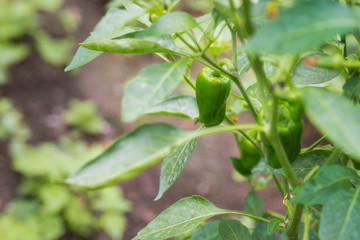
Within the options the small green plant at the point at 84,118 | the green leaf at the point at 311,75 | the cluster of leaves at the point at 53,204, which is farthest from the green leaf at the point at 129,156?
the small green plant at the point at 84,118

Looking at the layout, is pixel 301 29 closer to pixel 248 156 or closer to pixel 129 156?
pixel 129 156

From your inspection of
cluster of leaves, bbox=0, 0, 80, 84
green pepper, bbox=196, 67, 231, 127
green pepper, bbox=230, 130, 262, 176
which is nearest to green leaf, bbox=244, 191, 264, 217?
green pepper, bbox=230, 130, 262, 176

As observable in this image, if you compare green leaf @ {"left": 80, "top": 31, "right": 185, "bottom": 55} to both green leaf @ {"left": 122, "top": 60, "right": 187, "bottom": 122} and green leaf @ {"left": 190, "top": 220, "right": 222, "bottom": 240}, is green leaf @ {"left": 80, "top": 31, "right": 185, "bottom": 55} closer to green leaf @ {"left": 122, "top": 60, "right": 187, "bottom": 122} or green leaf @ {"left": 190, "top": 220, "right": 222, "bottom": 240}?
green leaf @ {"left": 122, "top": 60, "right": 187, "bottom": 122}

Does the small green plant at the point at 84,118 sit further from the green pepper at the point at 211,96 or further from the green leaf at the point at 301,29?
the green leaf at the point at 301,29

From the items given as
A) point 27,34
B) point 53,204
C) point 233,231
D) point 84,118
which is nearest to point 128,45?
point 233,231

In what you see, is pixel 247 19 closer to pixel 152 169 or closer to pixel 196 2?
pixel 152 169

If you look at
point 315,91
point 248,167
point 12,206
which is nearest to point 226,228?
point 248,167
